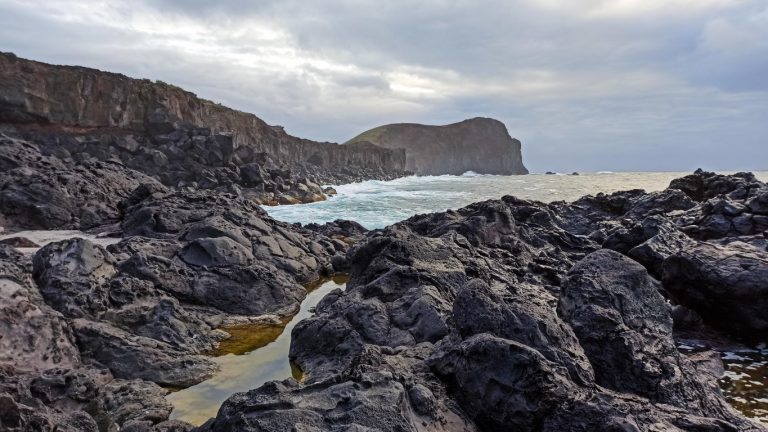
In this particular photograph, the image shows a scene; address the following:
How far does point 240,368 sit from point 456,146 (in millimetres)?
172524

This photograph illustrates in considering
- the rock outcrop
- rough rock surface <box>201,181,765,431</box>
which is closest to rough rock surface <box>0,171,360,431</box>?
rough rock surface <box>201,181,765,431</box>

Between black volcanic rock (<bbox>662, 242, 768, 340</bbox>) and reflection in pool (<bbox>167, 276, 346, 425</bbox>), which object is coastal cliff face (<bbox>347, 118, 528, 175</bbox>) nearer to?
black volcanic rock (<bbox>662, 242, 768, 340</bbox>)

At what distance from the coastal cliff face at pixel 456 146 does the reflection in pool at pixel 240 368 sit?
15189 cm

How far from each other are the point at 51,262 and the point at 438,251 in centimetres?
739

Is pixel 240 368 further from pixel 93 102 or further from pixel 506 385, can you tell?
pixel 93 102

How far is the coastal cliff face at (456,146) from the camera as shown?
167250mm

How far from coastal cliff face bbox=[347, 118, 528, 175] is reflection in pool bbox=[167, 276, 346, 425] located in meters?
152

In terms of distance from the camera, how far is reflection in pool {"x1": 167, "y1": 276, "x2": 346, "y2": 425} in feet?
22.1

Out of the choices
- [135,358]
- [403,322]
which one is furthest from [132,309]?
[403,322]

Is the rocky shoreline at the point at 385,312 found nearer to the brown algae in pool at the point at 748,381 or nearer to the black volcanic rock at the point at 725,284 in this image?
the black volcanic rock at the point at 725,284

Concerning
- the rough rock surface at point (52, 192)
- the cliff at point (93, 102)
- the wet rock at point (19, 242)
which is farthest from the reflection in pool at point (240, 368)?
the cliff at point (93, 102)

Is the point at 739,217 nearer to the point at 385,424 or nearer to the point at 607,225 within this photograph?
the point at 607,225

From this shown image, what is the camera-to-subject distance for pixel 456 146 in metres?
176

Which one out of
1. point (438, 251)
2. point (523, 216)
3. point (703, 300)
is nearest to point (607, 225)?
point (523, 216)
